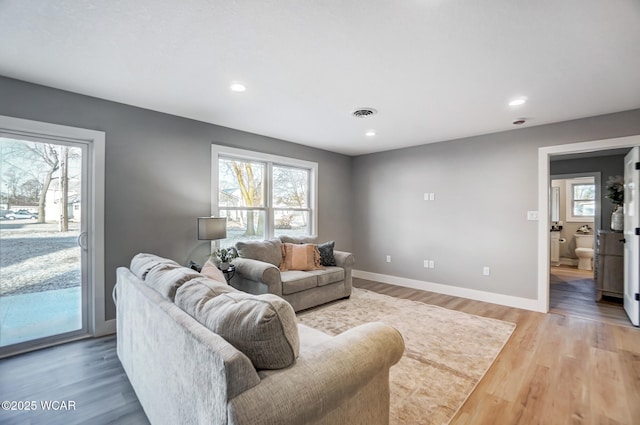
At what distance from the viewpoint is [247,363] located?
38.8 inches

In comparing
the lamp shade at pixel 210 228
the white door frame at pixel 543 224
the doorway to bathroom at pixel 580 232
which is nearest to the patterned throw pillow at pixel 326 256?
the lamp shade at pixel 210 228

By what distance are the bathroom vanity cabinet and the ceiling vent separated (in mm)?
3882

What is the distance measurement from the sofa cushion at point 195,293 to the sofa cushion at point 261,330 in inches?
6.4

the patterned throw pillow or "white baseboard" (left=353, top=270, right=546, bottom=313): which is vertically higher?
the patterned throw pillow

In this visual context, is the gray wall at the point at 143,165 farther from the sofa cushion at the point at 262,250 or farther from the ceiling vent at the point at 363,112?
the ceiling vent at the point at 363,112

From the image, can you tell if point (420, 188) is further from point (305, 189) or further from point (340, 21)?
point (340, 21)

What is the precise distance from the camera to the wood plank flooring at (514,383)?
1864 mm

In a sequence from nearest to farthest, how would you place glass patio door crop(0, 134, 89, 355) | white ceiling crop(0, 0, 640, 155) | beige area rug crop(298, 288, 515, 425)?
white ceiling crop(0, 0, 640, 155), beige area rug crop(298, 288, 515, 425), glass patio door crop(0, 134, 89, 355)

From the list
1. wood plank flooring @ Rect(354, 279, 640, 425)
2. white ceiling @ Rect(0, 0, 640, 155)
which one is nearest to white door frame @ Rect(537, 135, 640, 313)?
wood plank flooring @ Rect(354, 279, 640, 425)

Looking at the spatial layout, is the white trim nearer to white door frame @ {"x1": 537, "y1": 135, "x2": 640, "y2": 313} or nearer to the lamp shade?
white door frame @ {"x1": 537, "y1": 135, "x2": 640, "y2": 313}

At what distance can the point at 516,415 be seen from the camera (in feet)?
6.16

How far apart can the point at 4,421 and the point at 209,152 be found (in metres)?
3.00

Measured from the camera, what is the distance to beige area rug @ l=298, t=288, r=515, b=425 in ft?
6.52

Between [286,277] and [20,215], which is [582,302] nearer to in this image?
[286,277]
